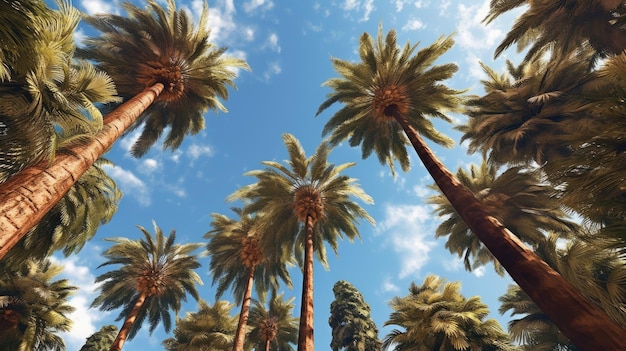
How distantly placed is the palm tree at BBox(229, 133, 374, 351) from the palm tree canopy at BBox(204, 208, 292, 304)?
3.49m

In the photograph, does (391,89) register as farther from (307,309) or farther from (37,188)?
(37,188)

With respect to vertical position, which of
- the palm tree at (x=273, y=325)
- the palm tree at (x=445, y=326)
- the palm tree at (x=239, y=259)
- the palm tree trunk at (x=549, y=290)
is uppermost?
the palm tree at (x=239, y=259)

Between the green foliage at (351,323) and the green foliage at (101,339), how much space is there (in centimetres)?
1584

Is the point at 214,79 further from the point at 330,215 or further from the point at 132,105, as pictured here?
the point at 330,215

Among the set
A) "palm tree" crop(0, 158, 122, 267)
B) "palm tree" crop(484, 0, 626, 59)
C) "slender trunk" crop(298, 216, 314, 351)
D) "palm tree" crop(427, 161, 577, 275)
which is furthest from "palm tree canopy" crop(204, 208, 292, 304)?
"palm tree" crop(484, 0, 626, 59)

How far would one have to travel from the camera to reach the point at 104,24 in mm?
Result: 13227

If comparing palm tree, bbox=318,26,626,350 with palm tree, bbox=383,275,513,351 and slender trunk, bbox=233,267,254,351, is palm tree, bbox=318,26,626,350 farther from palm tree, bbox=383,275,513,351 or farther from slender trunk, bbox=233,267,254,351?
slender trunk, bbox=233,267,254,351

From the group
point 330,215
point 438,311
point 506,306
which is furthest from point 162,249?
point 506,306

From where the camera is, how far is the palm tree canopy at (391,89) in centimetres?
1495

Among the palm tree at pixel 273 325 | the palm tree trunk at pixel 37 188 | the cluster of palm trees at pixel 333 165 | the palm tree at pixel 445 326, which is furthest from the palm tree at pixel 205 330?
the palm tree trunk at pixel 37 188

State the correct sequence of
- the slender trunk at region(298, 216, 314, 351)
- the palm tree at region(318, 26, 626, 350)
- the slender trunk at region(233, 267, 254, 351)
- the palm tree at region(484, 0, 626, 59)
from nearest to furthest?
1. the palm tree at region(318, 26, 626, 350)
2. the slender trunk at region(298, 216, 314, 351)
3. the palm tree at region(484, 0, 626, 59)
4. the slender trunk at region(233, 267, 254, 351)

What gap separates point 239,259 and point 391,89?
14.7 meters

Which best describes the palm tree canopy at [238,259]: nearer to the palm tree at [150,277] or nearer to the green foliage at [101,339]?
the palm tree at [150,277]

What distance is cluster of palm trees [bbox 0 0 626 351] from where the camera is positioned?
531cm
